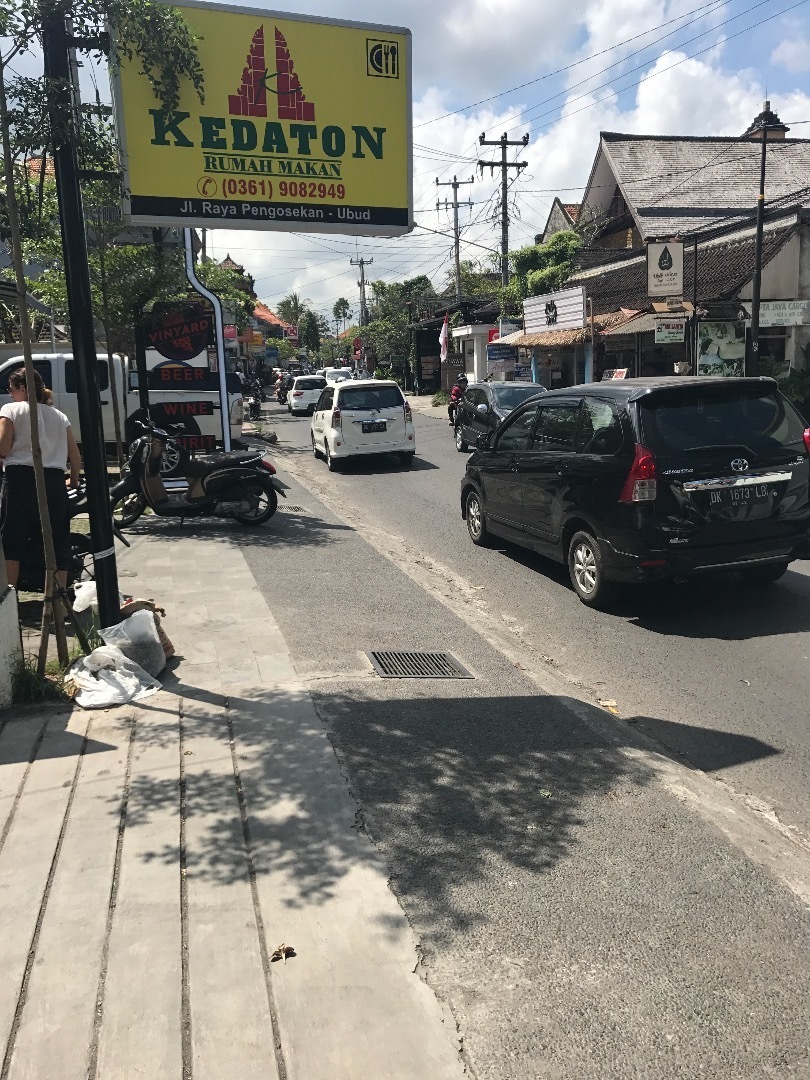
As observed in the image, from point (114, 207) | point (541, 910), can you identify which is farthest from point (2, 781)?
point (114, 207)

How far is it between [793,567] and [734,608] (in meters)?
1.65

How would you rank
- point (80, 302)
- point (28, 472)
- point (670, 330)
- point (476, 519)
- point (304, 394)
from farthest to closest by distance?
point (304, 394)
point (670, 330)
point (476, 519)
point (28, 472)
point (80, 302)

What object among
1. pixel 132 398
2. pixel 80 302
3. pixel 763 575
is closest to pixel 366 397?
pixel 132 398

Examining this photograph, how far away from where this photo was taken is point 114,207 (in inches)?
405

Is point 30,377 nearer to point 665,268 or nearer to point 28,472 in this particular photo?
point 28,472

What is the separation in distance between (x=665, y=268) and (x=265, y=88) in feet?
55.6

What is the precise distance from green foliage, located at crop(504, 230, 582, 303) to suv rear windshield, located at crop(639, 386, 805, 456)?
27.3 metres

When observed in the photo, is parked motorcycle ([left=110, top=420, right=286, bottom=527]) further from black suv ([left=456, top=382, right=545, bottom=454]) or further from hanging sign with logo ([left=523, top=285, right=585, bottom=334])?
hanging sign with logo ([left=523, top=285, right=585, bottom=334])

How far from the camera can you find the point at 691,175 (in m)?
32.2

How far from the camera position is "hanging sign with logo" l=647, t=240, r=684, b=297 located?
2125 cm

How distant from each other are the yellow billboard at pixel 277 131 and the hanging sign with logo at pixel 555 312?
64.4 ft

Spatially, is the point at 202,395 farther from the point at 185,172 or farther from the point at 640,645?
the point at 640,645

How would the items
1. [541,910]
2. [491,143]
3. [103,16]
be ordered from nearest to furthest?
1. [541,910]
2. [103,16]
3. [491,143]

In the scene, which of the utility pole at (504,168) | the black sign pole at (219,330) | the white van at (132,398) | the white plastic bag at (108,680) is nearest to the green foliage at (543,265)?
the utility pole at (504,168)
